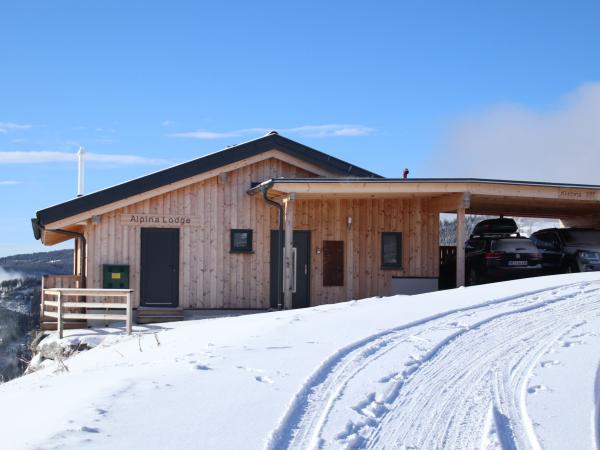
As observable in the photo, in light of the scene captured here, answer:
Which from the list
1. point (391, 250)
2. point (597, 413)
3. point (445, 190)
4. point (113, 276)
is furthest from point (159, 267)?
point (597, 413)

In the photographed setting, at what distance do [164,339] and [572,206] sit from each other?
43.0 ft

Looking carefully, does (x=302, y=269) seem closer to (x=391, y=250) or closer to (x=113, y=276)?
(x=391, y=250)

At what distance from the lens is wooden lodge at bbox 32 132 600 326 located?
17031mm

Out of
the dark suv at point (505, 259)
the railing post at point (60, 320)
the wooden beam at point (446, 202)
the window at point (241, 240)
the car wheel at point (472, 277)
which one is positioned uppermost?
the wooden beam at point (446, 202)

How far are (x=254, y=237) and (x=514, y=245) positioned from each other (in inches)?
256

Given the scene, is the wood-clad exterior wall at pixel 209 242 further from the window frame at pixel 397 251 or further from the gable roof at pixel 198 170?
the window frame at pixel 397 251

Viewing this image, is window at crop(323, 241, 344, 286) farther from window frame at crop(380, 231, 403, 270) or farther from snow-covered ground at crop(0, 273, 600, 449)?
snow-covered ground at crop(0, 273, 600, 449)

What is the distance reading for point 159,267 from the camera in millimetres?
17859

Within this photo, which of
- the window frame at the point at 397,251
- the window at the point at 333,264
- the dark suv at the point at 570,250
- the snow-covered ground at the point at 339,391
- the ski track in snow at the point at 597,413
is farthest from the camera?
the window frame at the point at 397,251

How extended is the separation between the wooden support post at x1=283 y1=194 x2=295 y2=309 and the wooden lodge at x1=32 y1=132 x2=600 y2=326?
3 cm

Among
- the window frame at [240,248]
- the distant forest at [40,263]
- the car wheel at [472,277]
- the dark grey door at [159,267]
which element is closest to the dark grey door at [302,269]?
the window frame at [240,248]

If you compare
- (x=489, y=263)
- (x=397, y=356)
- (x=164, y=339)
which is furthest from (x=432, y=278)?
(x=397, y=356)

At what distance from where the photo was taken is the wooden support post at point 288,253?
645 inches

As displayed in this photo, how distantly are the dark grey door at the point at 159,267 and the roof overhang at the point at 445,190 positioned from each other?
2.73m
